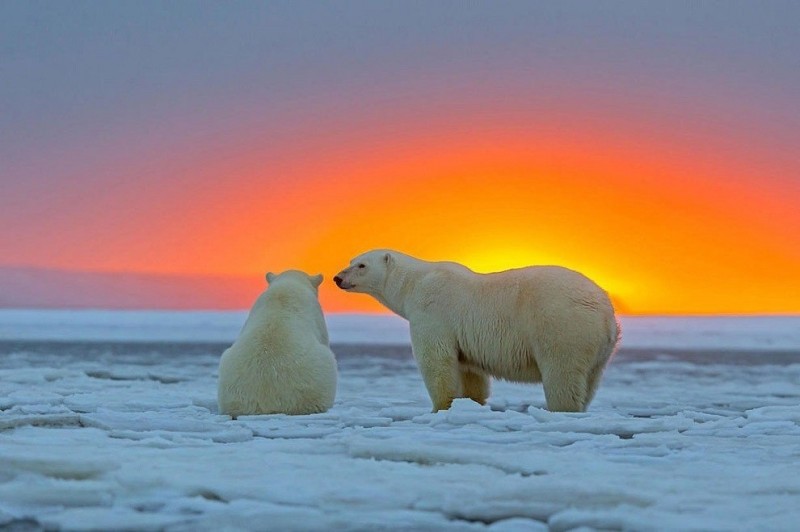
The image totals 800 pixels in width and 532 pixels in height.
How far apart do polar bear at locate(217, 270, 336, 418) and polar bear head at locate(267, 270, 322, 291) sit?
61 cm

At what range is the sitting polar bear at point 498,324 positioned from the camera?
717 cm

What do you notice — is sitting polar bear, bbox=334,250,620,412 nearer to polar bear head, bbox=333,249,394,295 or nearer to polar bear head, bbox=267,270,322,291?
polar bear head, bbox=333,249,394,295

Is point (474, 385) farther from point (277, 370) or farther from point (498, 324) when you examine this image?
point (277, 370)

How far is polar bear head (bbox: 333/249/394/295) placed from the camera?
8648 millimetres

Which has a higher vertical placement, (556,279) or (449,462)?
(556,279)

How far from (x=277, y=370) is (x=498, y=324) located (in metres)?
1.79

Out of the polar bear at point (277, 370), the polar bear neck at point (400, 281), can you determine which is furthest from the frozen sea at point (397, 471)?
the polar bear neck at point (400, 281)

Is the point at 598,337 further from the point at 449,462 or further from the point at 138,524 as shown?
the point at 138,524

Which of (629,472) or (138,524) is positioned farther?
(629,472)

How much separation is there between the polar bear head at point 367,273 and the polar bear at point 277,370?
1.18m

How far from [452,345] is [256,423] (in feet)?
6.71

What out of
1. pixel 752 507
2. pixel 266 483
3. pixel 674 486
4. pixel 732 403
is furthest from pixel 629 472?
pixel 732 403

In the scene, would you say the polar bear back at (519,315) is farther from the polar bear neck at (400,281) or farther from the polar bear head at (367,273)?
the polar bear head at (367,273)

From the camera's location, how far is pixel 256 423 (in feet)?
21.3
